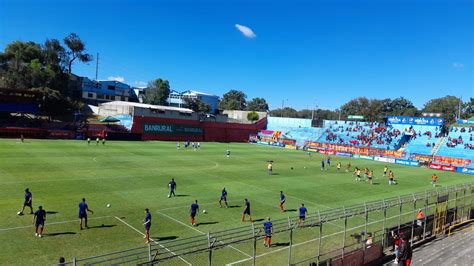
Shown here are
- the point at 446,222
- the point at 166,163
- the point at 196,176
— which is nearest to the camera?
the point at 446,222

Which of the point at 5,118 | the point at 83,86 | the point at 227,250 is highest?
the point at 83,86

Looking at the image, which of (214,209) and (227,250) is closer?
(227,250)

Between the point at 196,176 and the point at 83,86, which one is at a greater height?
the point at 83,86

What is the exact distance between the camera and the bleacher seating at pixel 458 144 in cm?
6286

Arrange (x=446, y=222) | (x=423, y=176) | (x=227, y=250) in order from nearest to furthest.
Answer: (x=227, y=250) → (x=446, y=222) → (x=423, y=176)

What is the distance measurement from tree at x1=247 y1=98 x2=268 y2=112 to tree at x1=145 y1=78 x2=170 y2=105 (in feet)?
237

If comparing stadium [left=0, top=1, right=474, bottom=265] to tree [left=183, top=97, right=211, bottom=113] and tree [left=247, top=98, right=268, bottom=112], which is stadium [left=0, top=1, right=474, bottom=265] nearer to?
tree [left=183, top=97, right=211, bottom=113]

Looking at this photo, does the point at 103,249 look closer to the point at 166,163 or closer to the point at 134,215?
the point at 134,215

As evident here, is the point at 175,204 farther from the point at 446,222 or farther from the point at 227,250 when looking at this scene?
the point at 446,222

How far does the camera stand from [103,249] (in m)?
16.2

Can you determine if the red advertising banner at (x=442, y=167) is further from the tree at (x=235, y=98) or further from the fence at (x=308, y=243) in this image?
the tree at (x=235, y=98)

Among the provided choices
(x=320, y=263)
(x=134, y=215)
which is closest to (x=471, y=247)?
(x=320, y=263)

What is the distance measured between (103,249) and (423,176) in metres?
44.2

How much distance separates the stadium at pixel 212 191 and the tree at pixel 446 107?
57122mm
